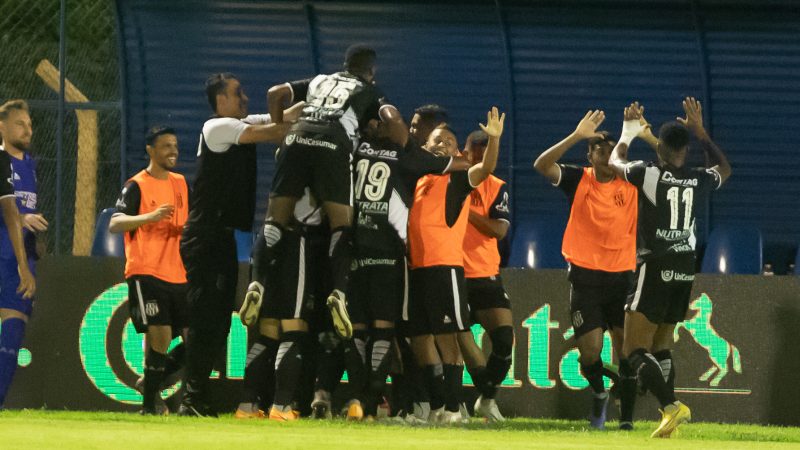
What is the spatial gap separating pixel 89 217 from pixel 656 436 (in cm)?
793

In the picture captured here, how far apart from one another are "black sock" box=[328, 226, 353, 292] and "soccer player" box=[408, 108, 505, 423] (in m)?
0.70

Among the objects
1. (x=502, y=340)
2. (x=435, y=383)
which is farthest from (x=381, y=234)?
(x=502, y=340)

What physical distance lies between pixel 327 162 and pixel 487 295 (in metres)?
1.93

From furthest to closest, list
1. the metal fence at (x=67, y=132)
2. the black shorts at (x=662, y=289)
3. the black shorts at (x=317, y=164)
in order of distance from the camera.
Answer: the metal fence at (x=67, y=132), the black shorts at (x=317, y=164), the black shorts at (x=662, y=289)

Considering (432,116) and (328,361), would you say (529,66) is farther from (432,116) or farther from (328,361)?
(328,361)

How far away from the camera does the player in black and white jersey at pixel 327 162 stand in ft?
38.5

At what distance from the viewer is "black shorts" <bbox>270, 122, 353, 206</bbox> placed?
11734 mm

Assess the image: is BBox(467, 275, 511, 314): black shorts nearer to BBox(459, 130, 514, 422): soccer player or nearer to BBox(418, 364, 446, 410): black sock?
BBox(459, 130, 514, 422): soccer player

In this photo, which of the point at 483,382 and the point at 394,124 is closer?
the point at 394,124

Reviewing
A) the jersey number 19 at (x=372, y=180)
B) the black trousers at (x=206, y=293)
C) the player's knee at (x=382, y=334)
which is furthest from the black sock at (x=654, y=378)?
the black trousers at (x=206, y=293)

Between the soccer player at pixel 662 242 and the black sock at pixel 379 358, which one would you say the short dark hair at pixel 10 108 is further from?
the soccer player at pixel 662 242

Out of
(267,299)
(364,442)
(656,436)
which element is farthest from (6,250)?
(656,436)

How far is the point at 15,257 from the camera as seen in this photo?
1283 cm

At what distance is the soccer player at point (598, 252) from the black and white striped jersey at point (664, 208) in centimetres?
33
